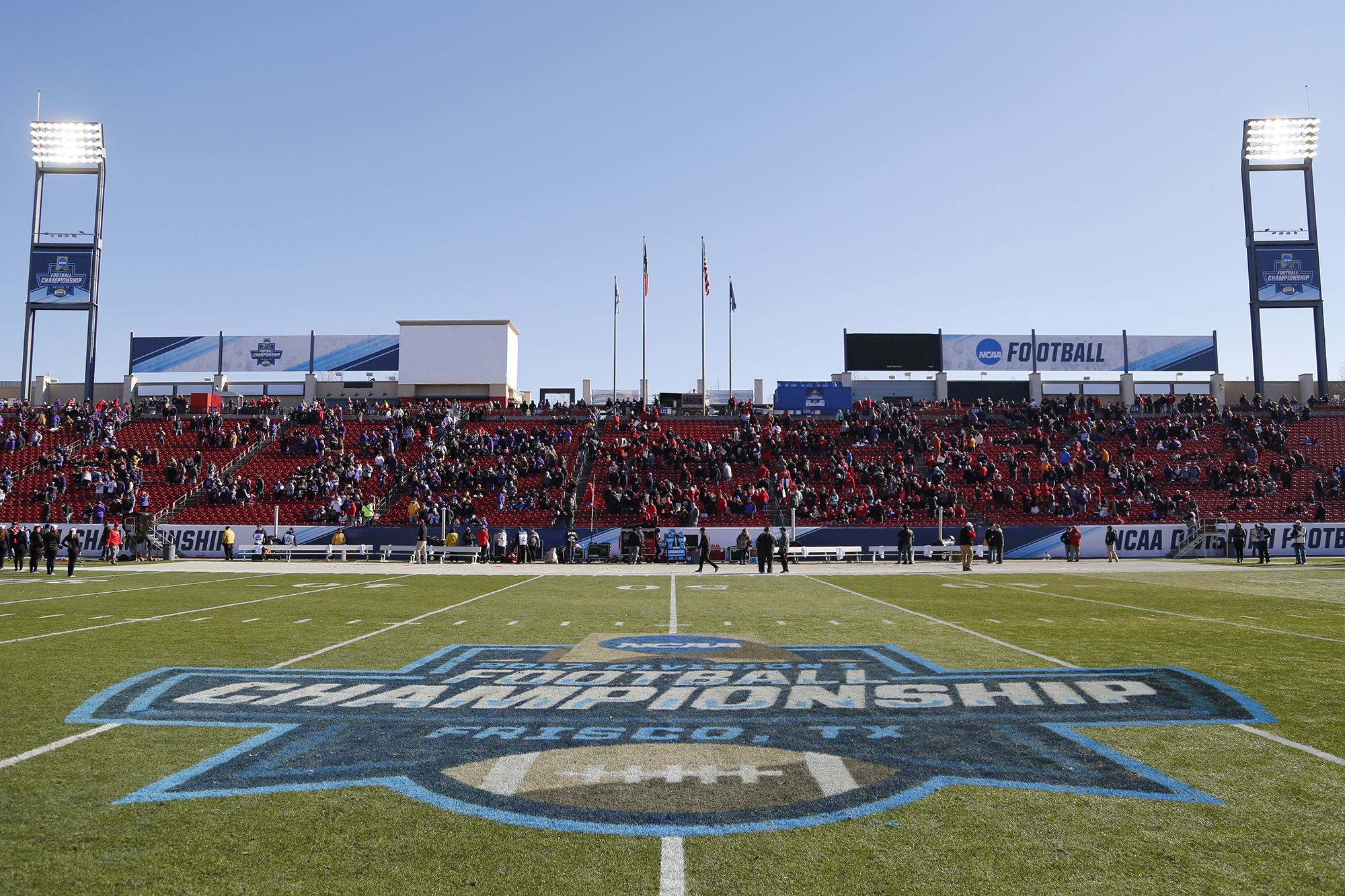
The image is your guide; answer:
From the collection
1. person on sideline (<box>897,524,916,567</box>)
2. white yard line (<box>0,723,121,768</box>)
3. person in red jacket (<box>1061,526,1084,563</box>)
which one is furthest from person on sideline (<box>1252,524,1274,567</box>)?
white yard line (<box>0,723,121,768</box>)

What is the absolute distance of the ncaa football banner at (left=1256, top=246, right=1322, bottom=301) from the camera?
5316cm

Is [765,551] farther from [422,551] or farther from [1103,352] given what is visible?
[1103,352]

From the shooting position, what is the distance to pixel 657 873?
4305 mm

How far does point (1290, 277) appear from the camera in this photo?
53.5 meters

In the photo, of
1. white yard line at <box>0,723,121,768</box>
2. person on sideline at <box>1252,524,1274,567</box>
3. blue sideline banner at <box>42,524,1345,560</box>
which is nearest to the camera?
white yard line at <box>0,723,121,768</box>

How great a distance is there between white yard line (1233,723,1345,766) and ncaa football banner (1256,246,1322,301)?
187 ft

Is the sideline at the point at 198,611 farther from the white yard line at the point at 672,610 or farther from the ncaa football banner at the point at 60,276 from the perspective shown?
the ncaa football banner at the point at 60,276

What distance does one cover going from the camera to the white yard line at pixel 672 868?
4121mm

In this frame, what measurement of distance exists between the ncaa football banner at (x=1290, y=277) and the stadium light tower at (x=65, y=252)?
2876 inches

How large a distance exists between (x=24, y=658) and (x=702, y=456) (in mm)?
34570

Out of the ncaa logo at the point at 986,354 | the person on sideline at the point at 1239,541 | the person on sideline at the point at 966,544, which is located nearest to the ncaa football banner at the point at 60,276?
the person on sideline at the point at 966,544

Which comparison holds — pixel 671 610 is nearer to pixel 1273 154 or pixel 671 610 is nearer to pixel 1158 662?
pixel 1158 662

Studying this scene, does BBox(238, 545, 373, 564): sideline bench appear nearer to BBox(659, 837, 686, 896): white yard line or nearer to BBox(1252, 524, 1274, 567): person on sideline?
BBox(659, 837, 686, 896): white yard line

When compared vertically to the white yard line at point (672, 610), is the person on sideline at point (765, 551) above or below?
above
